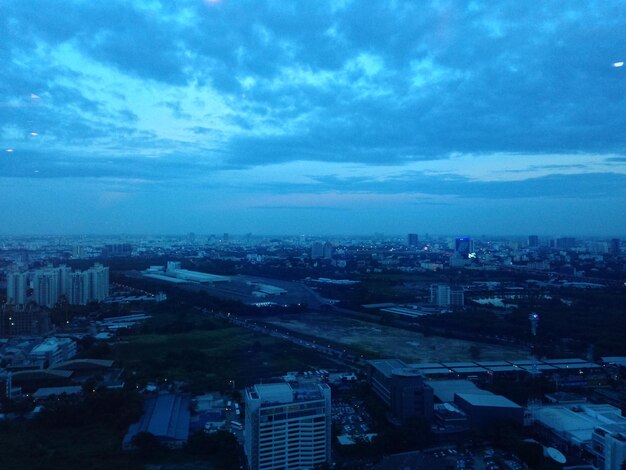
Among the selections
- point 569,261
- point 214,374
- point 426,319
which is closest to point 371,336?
point 426,319

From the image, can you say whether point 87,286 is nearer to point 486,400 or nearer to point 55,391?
point 55,391

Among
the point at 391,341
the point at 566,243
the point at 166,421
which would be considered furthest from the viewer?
the point at 566,243

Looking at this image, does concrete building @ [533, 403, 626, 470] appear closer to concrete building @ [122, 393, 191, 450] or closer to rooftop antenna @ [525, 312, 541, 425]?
rooftop antenna @ [525, 312, 541, 425]

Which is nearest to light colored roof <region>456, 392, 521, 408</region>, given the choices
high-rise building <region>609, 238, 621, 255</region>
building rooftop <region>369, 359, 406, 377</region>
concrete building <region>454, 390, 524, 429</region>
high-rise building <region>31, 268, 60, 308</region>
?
concrete building <region>454, 390, 524, 429</region>

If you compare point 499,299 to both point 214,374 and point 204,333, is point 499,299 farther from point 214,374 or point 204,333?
point 214,374

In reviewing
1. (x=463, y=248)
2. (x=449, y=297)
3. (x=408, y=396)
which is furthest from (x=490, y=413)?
→ (x=463, y=248)

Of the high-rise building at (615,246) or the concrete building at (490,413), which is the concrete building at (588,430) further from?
the high-rise building at (615,246)
